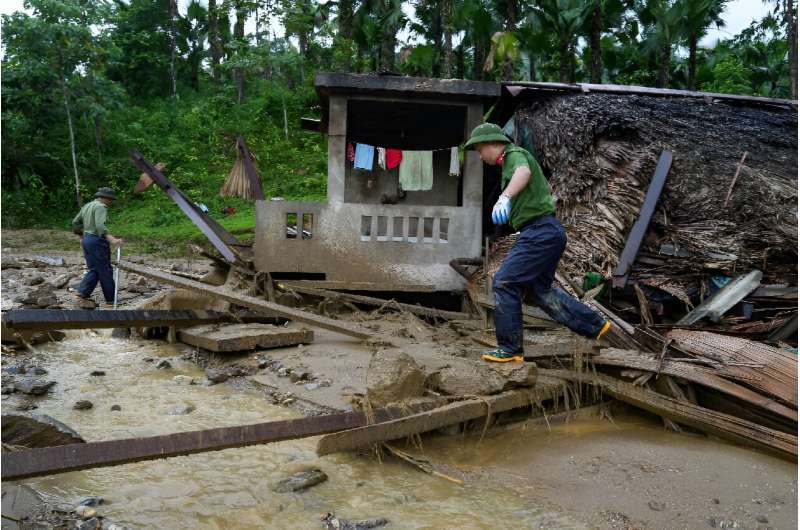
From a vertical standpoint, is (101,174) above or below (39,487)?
above

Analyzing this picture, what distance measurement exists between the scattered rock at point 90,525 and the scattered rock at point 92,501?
0.19 m

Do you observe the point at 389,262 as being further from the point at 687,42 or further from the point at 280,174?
the point at 687,42

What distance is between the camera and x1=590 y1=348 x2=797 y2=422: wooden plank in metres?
3.53

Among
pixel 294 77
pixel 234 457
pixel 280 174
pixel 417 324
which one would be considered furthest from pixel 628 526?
pixel 294 77

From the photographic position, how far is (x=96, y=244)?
826cm

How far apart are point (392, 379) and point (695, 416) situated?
1.87 metres

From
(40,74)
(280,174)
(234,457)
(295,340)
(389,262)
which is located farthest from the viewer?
(280,174)

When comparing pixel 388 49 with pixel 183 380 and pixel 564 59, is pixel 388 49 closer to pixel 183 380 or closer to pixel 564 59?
pixel 564 59

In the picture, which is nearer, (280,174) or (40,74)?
(40,74)

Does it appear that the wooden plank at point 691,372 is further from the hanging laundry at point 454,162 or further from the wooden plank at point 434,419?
the hanging laundry at point 454,162

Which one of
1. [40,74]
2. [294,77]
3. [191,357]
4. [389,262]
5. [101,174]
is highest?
[294,77]

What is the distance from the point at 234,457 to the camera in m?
3.54

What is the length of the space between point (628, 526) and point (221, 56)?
102 feet

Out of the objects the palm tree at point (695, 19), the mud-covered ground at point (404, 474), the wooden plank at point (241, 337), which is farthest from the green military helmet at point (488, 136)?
the palm tree at point (695, 19)
